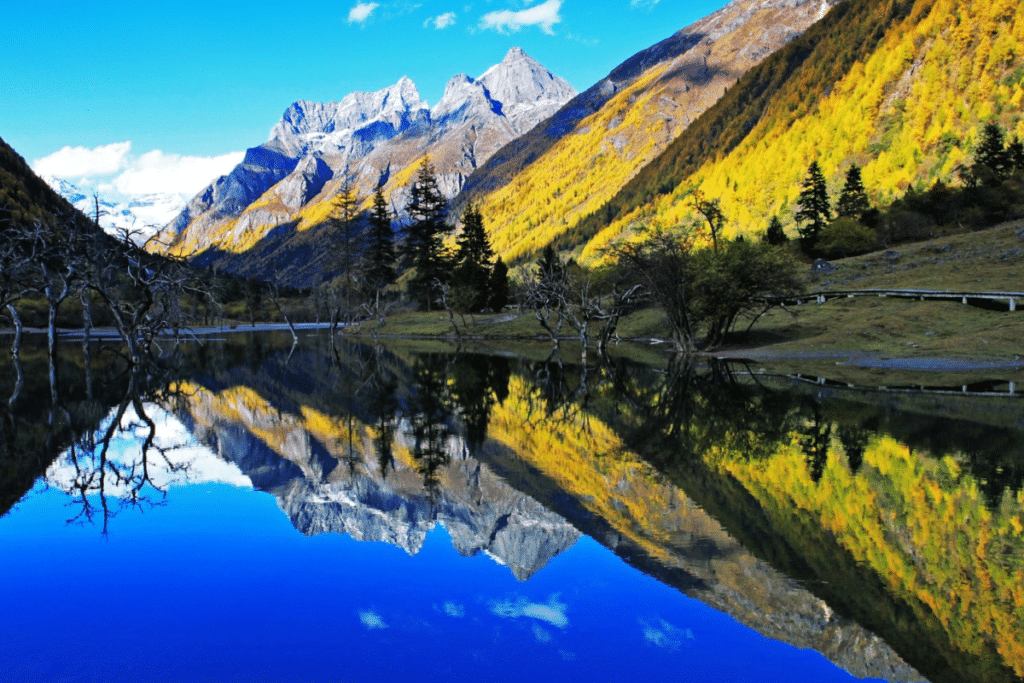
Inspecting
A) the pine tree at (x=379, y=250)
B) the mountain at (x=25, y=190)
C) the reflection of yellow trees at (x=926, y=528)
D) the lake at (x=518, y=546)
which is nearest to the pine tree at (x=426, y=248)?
the pine tree at (x=379, y=250)

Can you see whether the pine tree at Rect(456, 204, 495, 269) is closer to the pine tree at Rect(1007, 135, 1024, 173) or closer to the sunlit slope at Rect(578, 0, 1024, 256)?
the sunlit slope at Rect(578, 0, 1024, 256)

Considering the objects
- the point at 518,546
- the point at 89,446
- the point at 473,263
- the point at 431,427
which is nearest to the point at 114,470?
the point at 89,446

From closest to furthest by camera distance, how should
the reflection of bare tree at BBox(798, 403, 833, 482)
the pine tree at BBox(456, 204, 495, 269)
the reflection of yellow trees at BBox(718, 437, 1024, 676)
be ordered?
the reflection of yellow trees at BBox(718, 437, 1024, 676) → the reflection of bare tree at BBox(798, 403, 833, 482) → the pine tree at BBox(456, 204, 495, 269)

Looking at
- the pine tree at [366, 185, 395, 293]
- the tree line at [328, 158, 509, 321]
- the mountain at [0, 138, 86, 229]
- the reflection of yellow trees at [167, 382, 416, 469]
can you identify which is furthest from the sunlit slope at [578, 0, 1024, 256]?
the mountain at [0, 138, 86, 229]

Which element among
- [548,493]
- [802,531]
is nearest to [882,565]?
[802,531]

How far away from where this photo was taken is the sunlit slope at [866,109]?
96938mm

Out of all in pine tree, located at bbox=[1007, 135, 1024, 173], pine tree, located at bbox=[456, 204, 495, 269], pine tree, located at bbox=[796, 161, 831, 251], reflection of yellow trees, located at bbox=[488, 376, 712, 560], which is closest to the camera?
reflection of yellow trees, located at bbox=[488, 376, 712, 560]

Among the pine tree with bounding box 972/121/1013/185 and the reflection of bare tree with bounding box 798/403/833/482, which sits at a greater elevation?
the pine tree with bounding box 972/121/1013/185

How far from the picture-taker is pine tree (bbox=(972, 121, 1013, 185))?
6906 cm

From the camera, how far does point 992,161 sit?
2889 inches

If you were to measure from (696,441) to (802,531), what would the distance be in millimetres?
6295

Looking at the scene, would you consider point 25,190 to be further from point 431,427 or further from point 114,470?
point 114,470

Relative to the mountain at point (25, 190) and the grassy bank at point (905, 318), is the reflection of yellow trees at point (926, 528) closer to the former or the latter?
the grassy bank at point (905, 318)

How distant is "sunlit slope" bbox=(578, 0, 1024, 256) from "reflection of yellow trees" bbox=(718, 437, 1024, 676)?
2337 inches
